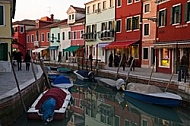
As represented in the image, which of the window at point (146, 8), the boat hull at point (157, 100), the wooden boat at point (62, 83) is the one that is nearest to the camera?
the boat hull at point (157, 100)

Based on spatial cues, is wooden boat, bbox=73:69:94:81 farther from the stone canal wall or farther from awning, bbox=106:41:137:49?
the stone canal wall

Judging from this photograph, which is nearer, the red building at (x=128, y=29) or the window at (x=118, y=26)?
the red building at (x=128, y=29)

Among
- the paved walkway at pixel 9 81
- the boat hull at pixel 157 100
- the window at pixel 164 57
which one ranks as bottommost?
the boat hull at pixel 157 100

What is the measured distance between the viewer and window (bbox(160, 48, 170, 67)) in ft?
65.0

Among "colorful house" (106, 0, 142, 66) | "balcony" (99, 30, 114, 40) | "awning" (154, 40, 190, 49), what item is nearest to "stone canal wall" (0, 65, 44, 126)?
"awning" (154, 40, 190, 49)

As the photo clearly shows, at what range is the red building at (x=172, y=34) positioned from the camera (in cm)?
1739

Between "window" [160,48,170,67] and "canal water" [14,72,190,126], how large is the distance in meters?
4.89

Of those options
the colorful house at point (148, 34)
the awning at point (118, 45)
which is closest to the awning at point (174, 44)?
the colorful house at point (148, 34)

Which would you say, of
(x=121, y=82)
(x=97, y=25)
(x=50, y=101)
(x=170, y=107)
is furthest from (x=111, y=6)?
(x=50, y=101)

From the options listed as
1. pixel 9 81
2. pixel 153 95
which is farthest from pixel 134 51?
pixel 9 81

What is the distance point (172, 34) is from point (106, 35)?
44.7 ft

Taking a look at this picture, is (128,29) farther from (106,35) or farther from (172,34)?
(172,34)

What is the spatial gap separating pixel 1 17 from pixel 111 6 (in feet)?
48.1

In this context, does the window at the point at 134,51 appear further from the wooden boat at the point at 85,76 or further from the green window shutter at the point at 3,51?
the green window shutter at the point at 3,51
